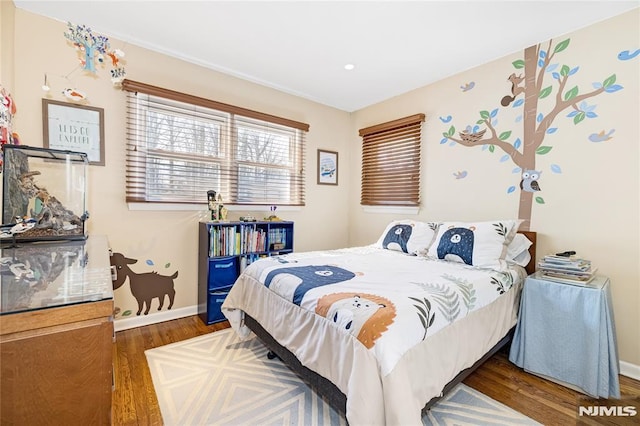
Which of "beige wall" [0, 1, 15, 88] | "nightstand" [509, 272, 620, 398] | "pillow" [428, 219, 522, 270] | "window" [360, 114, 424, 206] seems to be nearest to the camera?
"nightstand" [509, 272, 620, 398]

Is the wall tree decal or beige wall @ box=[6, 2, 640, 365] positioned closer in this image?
beige wall @ box=[6, 2, 640, 365]

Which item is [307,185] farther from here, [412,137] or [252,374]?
[252,374]

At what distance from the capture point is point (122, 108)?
8.20ft

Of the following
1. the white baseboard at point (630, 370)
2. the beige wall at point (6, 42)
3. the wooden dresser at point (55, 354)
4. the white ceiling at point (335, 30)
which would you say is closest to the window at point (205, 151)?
the white ceiling at point (335, 30)

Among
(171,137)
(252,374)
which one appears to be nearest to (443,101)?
(171,137)

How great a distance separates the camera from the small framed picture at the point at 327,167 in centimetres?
391

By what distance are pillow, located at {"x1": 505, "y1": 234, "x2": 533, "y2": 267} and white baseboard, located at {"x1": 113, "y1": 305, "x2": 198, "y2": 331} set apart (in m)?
3.02

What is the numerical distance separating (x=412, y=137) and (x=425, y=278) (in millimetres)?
2103

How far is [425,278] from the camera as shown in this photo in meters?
1.83

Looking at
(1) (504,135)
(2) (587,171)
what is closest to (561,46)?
(1) (504,135)

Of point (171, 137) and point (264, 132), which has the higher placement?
point (264, 132)

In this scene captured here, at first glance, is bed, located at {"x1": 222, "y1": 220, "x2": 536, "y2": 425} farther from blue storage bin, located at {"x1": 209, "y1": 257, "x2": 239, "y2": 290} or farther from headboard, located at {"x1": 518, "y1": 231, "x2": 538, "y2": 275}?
blue storage bin, located at {"x1": 209, "y1": 257, "x2": 239, "y2": 290}

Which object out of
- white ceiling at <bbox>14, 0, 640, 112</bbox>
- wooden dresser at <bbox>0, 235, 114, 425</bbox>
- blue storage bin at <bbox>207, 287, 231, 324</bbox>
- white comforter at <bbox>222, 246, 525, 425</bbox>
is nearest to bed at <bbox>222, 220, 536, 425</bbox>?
white comforter at <bbox>222, 246, 525, 425</bbox>

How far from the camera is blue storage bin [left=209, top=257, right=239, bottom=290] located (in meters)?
2.75
